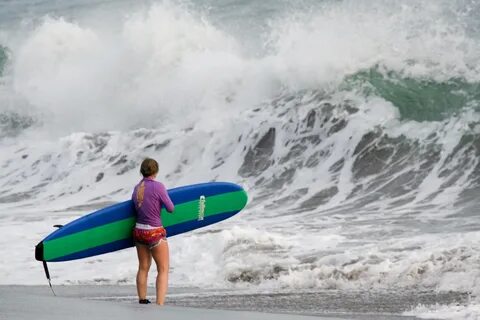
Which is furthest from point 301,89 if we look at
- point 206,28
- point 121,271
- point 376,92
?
point 121,271

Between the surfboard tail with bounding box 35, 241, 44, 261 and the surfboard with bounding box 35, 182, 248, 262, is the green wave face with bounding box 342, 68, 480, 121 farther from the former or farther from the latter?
the surfboard tail with bounding box 35, 241, 44, 261

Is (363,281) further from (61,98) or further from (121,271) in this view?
(61,98)

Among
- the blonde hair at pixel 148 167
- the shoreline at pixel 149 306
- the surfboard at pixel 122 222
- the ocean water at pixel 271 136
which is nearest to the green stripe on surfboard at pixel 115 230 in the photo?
the surfboard at pixel 122 222

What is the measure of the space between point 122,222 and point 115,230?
8cm

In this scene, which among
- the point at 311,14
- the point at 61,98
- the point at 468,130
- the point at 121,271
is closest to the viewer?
the point at 121,271

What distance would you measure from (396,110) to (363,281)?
7.74m

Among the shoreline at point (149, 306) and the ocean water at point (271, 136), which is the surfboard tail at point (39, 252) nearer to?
the shoreline at point (149, 306)

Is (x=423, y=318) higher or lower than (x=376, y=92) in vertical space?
lower

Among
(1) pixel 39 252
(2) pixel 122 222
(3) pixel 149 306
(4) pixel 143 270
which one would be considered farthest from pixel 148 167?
Answer: (1) pixel 39 252

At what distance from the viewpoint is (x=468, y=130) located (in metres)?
13.9

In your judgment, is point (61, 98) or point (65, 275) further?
point (61, 98)

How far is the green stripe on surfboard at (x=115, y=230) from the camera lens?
6.68m

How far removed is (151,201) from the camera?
19.7ft

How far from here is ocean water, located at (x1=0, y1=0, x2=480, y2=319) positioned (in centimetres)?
Answer: 872
